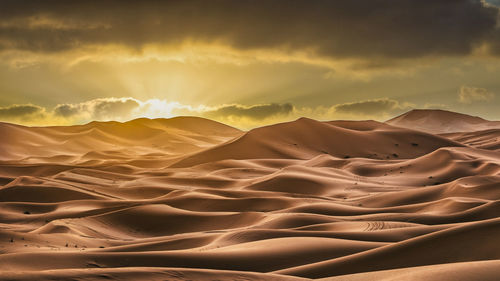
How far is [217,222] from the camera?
13.9 metres

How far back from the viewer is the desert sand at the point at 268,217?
6.97 m

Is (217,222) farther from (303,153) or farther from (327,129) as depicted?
(327,129)

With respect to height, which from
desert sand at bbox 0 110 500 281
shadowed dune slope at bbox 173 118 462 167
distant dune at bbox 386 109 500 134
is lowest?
desert sand at bbox 0 110 500 281

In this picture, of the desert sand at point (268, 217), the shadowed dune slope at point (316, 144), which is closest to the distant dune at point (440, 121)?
the shadowed dune slope at point (316, 144)

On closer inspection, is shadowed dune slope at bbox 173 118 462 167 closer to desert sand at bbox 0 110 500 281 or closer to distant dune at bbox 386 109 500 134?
desert sand at bbox 0 110 500 281

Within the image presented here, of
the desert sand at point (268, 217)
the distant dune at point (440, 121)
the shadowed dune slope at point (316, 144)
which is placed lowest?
the desert sand at point (268, 217)

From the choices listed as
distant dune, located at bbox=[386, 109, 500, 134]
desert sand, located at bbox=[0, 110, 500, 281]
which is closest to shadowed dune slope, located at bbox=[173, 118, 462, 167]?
desert sand, located at bbox=[0, 110, 500, 281]

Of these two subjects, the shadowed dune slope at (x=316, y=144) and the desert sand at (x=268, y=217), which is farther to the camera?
the shadowed dune slope at (x=316, y=144)

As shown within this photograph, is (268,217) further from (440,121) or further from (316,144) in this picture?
(440,121)

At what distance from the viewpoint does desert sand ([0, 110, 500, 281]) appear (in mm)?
6973

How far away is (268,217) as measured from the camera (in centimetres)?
1333

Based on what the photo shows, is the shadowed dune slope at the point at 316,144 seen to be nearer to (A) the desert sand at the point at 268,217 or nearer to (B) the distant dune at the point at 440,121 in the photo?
(A) the desert sand at the point at 268,217

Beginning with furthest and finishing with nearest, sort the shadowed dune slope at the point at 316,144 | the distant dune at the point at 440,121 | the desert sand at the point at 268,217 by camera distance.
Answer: the distant dune at the point at 440,121 → the shadowed dune slope at the point at 316,144 → the desert sand at the point at 268,217

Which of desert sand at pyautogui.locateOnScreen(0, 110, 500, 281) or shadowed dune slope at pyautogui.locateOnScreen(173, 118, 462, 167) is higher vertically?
shadowed dune slope at pyautogui.locateOnScreen(173, 118, 462, 167)
